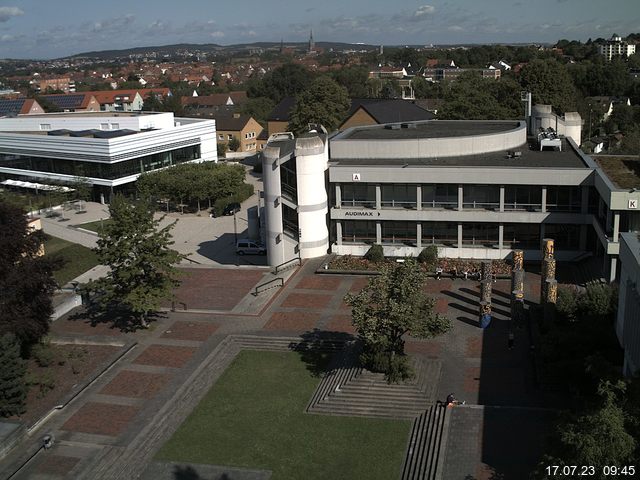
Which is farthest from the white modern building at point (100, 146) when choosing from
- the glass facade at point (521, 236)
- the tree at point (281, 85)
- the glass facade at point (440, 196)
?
the tree at point (281, 85)

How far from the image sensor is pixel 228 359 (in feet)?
101

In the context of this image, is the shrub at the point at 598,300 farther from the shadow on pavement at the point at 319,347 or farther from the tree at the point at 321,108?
the tree at the point at 321,108

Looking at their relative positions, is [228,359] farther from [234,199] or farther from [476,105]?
[476,105]

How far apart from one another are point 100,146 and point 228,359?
4461cm

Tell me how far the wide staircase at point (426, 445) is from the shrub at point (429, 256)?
16572mm

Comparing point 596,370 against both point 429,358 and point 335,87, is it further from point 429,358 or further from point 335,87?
point 335,87

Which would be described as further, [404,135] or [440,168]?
[404,135]

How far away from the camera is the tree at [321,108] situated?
82.4m

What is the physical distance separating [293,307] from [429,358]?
9020 mm

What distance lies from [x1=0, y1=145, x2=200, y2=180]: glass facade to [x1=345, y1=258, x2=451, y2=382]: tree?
4944 centimetres

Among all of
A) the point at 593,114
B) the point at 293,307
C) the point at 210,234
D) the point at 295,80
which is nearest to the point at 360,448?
the point at 293,307

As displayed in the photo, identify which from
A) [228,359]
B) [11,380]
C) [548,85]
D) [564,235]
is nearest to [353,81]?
[548,85]

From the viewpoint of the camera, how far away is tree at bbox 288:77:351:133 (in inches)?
3246

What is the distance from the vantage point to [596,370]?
2208 centimetres
